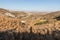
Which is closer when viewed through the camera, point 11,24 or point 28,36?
point 28,36

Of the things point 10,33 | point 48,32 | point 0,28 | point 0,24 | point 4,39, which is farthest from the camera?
point 0,24

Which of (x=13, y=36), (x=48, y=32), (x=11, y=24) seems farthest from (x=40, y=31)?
(x=11, y=24)

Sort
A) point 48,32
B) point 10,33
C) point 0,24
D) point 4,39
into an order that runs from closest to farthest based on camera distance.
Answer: point 4,39 → point 10,33 → point 48,32 → point 0,24

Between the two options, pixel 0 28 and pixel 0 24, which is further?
pixel 0 24

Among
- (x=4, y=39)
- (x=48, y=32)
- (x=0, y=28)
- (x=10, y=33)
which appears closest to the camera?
(x=4, y=39)

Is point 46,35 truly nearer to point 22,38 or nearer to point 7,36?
point 22,38

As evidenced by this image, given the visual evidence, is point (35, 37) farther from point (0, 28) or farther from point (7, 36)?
point (0, 28)

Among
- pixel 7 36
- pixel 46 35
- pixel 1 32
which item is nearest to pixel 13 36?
pixel 7 36

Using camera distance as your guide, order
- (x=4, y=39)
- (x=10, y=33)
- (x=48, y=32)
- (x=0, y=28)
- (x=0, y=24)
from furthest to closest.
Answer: (x=0, y=24) → (x=0, y=28) → (x=48, y=32) → (x=10, y=33) → (x=4, y=39)

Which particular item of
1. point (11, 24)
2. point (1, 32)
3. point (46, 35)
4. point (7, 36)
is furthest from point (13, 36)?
point (11, 24)
